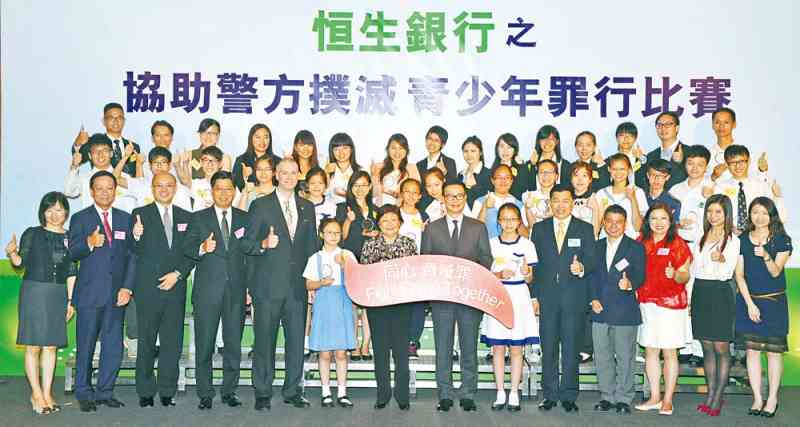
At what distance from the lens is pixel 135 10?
22.8ft

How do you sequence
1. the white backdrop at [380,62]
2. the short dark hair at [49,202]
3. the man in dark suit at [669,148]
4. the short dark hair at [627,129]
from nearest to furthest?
the short dark hair at [49,202]
the man in dark suit at [669,148]
the short dark hair at [627,129]
the white backdrop at [380,62]

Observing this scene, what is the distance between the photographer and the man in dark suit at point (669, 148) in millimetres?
6660

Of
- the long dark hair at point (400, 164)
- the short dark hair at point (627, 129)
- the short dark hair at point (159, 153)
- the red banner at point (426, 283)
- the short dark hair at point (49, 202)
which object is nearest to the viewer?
the red banner at point (426, 283)

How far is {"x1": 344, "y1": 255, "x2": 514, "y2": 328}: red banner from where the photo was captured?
5336 mm

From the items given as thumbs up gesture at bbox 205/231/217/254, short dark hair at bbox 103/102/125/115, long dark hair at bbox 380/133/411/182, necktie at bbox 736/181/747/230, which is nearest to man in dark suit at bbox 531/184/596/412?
long dark hair at bbox 380/133/411/182

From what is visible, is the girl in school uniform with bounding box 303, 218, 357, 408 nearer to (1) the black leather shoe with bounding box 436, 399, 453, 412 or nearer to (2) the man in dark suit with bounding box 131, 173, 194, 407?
(1) the black leather shoe with bounding box 436, 399, 453, 412

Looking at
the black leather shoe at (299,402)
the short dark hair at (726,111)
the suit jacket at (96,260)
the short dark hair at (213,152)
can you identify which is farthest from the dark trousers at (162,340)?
the short dark hair at (726,111)

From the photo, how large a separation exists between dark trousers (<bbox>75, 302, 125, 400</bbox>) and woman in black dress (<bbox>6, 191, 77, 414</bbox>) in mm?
138

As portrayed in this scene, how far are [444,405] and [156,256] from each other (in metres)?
2.21

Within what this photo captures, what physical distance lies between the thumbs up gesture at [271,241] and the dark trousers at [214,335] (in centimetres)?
41

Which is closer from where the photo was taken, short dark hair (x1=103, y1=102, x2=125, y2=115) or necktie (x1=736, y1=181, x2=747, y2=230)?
necktie (x1=736, y1=181, x2=747, y2=230)

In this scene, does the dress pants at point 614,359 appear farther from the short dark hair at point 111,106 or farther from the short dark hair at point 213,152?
the short dark hair at point 111,106

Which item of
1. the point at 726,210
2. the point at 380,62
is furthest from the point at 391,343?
the point at 380,62

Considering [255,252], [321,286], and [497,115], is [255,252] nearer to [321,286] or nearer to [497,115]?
[321,286]
